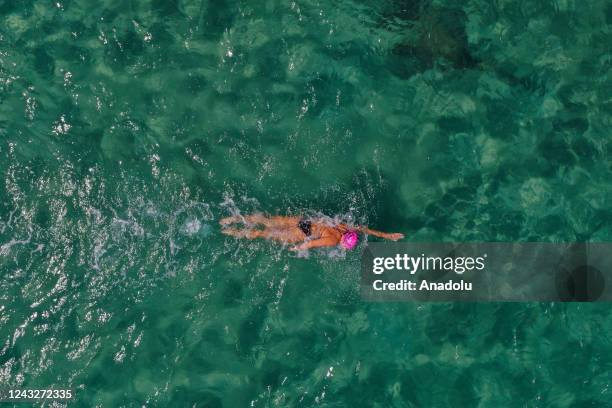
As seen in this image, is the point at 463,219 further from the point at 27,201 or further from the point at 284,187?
the point at 27,201

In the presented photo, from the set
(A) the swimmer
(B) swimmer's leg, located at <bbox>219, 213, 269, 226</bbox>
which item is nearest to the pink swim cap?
(A) the swimmer

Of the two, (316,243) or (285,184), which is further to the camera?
(285,184)

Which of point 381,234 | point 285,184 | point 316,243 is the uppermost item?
point 285,184

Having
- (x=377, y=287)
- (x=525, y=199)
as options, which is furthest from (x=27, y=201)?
(x=525, y=199)

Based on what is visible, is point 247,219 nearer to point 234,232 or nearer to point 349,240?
point 234,232

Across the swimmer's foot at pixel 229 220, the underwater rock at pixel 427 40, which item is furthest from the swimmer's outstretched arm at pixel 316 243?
the underwater rock at pixel 427 40

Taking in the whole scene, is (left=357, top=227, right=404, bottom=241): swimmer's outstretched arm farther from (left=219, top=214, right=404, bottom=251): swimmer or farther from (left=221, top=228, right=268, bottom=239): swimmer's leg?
(left=221, top=228, right=268, bottom=239): swimmer's leg

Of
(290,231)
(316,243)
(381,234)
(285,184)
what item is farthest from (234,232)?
(381,234)
